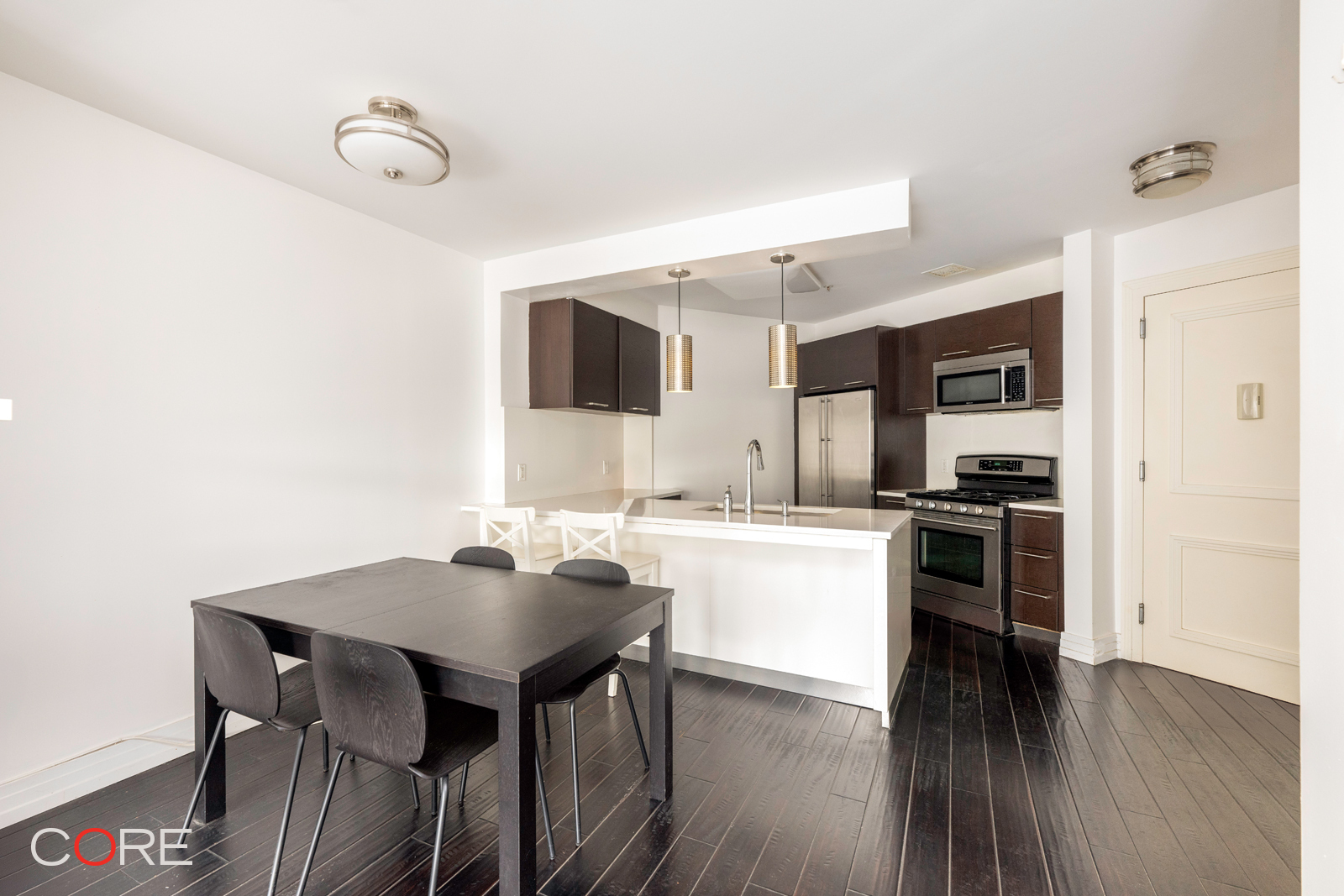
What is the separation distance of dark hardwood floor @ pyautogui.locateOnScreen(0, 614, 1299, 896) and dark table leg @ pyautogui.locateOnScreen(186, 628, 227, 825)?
0.06 meters

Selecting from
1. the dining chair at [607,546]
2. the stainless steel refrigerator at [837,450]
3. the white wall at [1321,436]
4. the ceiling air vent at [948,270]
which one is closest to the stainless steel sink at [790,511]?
the dining chair at [607,546]

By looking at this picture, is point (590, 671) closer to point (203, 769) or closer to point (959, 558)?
point (203, 769)

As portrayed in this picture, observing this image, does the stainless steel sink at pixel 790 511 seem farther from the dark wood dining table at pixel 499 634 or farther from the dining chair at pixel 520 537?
the dark wood dining table at pixel 499 634

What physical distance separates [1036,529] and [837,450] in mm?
1686

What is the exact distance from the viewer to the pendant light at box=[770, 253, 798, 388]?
2902 millimetres

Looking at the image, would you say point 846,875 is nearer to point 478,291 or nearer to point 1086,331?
point 1086,331

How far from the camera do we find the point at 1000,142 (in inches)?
90.9

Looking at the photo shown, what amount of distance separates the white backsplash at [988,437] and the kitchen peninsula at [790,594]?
1.69 metres

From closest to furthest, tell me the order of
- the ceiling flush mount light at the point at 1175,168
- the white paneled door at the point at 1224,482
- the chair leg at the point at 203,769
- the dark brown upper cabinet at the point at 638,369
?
the chair leg at the point at 203,769, the ceiling flush mount light at the point at 1175,168, the white paneled door at the point at 1224,482, the dark brown upper cabinet at the point at 638,369

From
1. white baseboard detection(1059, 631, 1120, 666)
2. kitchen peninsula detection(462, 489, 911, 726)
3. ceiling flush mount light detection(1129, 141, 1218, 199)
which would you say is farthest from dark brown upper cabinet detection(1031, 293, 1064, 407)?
kitchen peninsula detection(462, 489, 911, 726)

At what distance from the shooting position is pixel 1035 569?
3590 millimetres

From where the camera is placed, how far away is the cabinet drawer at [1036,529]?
350 centimetres

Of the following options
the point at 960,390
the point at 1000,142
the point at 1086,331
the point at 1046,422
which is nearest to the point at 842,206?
the point at 1000,142

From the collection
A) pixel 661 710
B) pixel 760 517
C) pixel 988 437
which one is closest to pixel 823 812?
pixel 661 710
